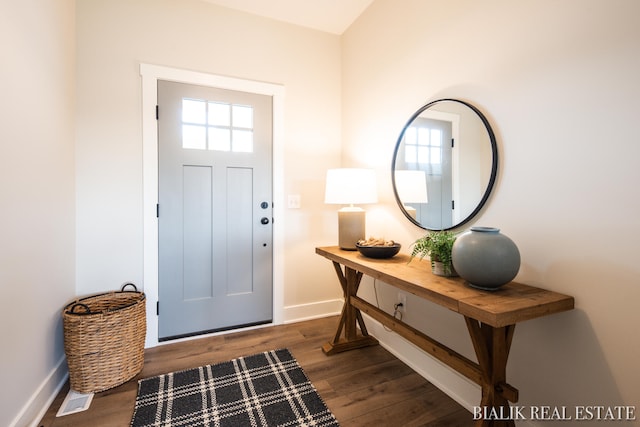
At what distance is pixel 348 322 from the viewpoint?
221 cm

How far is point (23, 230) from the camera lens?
4.58 ft

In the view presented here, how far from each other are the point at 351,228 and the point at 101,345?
1719 mm

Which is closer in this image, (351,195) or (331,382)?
(331,382)

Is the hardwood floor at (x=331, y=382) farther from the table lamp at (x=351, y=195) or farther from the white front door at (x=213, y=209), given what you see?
the table lamp at (x=351, y=195)

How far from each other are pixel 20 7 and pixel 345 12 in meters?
2.15

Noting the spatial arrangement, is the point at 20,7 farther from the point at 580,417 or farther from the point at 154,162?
the point at 580,417

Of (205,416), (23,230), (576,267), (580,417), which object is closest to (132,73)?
(23,230)

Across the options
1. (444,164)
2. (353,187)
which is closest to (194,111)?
(353,187)

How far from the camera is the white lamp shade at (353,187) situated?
208 cm

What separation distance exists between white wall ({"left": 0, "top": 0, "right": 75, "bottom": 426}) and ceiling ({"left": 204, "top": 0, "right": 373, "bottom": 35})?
1256 millimetres

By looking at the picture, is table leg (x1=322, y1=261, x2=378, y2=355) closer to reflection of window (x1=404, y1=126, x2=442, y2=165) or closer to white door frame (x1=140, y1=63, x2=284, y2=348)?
reflection of window (x1=404, y1=126, x2=442, y2=165)

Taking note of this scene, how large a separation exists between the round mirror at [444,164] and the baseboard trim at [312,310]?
4.40 feet

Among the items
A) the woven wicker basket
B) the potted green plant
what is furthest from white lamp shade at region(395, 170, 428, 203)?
the woven wicker basket

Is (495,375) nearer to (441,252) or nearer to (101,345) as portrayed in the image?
(441,252)
